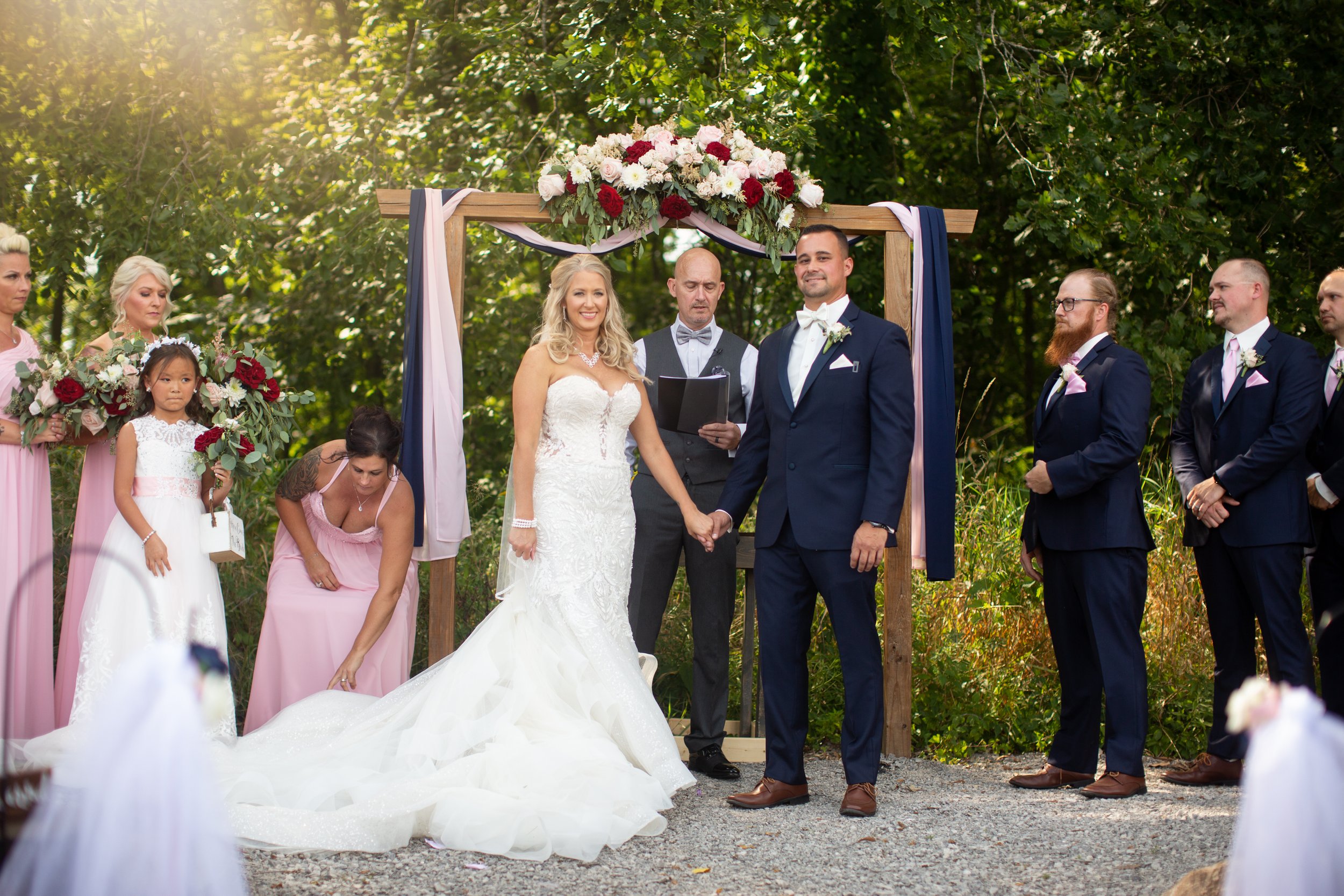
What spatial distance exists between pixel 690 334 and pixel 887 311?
3.12 ft

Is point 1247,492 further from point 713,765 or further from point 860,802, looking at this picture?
point 713,765

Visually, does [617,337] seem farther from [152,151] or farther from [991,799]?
[152,151]

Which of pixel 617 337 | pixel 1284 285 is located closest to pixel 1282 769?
pixel 617 337

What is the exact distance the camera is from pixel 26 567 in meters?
4.77

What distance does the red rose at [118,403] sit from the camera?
4.65 metres

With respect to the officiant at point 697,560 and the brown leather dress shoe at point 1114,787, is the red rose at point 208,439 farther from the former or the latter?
the brown leather dress shoe at point 1114,787

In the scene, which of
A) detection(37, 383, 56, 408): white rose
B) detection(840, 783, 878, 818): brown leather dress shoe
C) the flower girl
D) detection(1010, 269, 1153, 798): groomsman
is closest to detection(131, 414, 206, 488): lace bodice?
the flower girl

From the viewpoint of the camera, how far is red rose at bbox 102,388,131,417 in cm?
465

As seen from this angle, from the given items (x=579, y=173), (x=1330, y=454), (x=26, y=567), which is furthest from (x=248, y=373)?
(x=1330, y=454)

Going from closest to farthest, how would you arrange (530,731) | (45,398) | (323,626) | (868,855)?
(868,855) → (530,731) → (45,398) → (323,626)

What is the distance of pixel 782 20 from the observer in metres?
8.18

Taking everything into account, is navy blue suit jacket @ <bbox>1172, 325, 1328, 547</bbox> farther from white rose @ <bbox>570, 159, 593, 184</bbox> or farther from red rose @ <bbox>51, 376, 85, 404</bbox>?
red rose @ <bbox>51, 376, 85, 404</bbox>

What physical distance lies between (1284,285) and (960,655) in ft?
12.8

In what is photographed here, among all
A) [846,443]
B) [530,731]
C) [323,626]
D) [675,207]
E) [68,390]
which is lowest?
[530,731]
